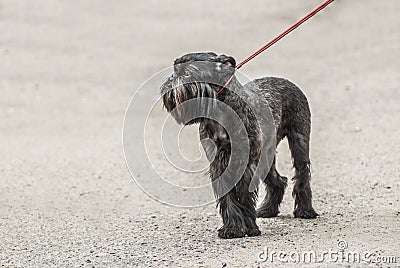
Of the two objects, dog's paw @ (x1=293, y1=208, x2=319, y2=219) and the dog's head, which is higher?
the dog's head

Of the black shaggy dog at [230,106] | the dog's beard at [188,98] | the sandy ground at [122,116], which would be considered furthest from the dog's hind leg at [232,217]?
the dog's beard at [188,98]

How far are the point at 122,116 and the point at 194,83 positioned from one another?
935 centimetres

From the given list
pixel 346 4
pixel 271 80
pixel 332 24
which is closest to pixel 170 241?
pixel 271 80

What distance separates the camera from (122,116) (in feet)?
53.9

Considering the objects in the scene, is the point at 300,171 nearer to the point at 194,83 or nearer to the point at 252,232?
the point at 252,232

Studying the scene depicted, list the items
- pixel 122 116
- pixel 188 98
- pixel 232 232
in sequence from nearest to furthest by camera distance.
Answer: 1. pixel 188 98
2. pixel 232 232
3. pixel 122 116

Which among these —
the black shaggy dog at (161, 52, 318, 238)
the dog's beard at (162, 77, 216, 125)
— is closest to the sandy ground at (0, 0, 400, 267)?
the black shaggy dog at (161, 52, 318, 238)

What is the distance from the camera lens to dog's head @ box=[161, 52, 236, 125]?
7117 mm

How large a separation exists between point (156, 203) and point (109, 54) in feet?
38.6

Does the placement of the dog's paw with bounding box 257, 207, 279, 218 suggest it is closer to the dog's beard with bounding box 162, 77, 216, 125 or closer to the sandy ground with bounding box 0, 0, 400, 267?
the sandy ground with bounding box 0, 0, 400, 267

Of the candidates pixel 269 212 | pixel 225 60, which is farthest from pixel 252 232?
pixel 225 60

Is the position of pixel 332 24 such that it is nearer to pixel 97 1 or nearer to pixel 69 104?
pixel 97 1

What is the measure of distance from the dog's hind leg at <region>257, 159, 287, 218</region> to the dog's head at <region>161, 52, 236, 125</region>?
1.77 m

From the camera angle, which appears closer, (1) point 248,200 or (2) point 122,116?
(1) point 248,200
